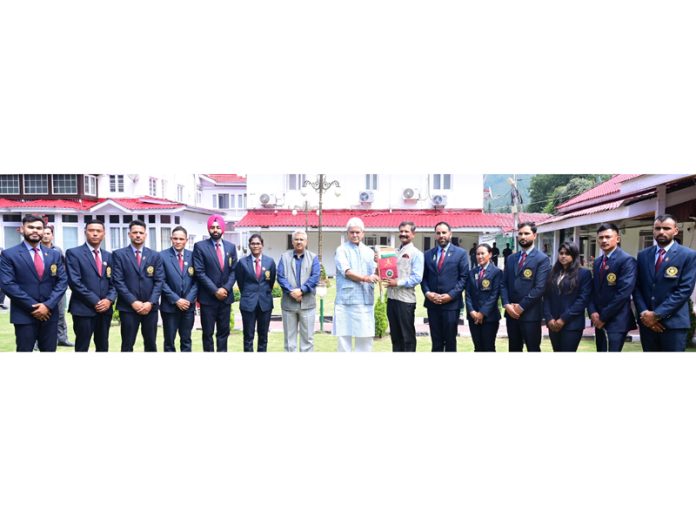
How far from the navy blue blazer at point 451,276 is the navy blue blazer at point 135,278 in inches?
127

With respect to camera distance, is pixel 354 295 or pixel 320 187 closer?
pixel 354 295

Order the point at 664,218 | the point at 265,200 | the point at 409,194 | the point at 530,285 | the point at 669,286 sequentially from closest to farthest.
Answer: the point at 669,286 → the point at 664,218 → the point at 530,285 → the point at 409,194 → the point at 265,200

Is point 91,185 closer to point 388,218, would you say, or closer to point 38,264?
point 38,264

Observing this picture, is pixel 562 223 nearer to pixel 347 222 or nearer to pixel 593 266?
pixel 593 266

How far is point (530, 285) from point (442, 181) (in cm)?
166

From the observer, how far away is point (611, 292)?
20.5 ft

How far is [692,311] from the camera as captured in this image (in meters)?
6.31

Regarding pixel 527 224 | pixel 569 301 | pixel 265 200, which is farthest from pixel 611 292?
pixel 265 200

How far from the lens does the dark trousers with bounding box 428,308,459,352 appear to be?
257 inches

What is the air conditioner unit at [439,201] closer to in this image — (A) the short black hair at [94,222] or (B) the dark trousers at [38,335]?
(A) the short black hair at [94,222]

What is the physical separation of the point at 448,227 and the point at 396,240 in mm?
651

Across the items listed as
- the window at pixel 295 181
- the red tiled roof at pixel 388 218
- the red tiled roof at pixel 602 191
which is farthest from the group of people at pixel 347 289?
A: the red tiled roof at pixel 602 191

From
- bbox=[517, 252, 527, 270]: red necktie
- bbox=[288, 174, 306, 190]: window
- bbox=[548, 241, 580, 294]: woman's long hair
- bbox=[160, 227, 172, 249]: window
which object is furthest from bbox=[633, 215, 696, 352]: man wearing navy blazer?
bbox=[160, 227, 172, 249]: window

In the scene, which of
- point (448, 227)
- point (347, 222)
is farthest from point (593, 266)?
point (347, 222)
